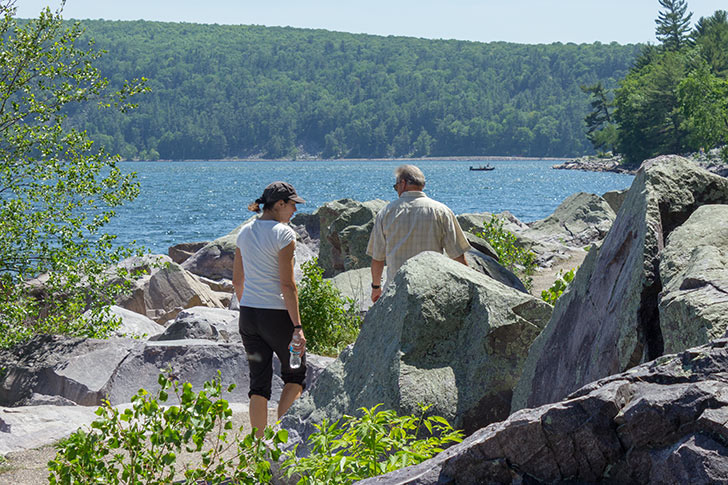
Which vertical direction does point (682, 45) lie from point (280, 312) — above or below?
above

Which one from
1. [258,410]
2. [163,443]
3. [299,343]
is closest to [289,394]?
[258,410]

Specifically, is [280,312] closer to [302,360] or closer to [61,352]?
Result: [302,360]

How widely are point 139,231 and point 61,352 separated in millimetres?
39461

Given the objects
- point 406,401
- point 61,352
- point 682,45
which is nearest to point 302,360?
point 406,401

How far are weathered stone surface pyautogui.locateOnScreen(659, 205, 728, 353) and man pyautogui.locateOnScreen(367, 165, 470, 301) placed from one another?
2758 mm

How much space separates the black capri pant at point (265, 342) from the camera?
575 centimetres

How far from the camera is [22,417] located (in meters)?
6.96

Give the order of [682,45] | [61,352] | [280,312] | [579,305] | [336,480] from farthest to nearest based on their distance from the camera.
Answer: [682,45] → [61,352] → [280,312] → [579,305] → [336,480]

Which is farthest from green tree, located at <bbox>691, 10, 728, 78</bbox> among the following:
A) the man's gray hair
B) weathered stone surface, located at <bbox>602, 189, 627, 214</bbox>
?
the man's gray hair

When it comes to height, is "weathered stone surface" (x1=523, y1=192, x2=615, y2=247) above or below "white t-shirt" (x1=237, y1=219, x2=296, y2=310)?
below

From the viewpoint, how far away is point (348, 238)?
14.9 m

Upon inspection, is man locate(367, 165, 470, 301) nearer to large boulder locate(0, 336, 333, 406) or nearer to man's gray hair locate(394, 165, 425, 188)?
man's gray hair locate(394, 165, 425, 188)

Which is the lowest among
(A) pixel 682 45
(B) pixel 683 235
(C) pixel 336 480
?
(C) pixel 336 480

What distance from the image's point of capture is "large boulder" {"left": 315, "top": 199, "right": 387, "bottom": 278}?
14633mm
